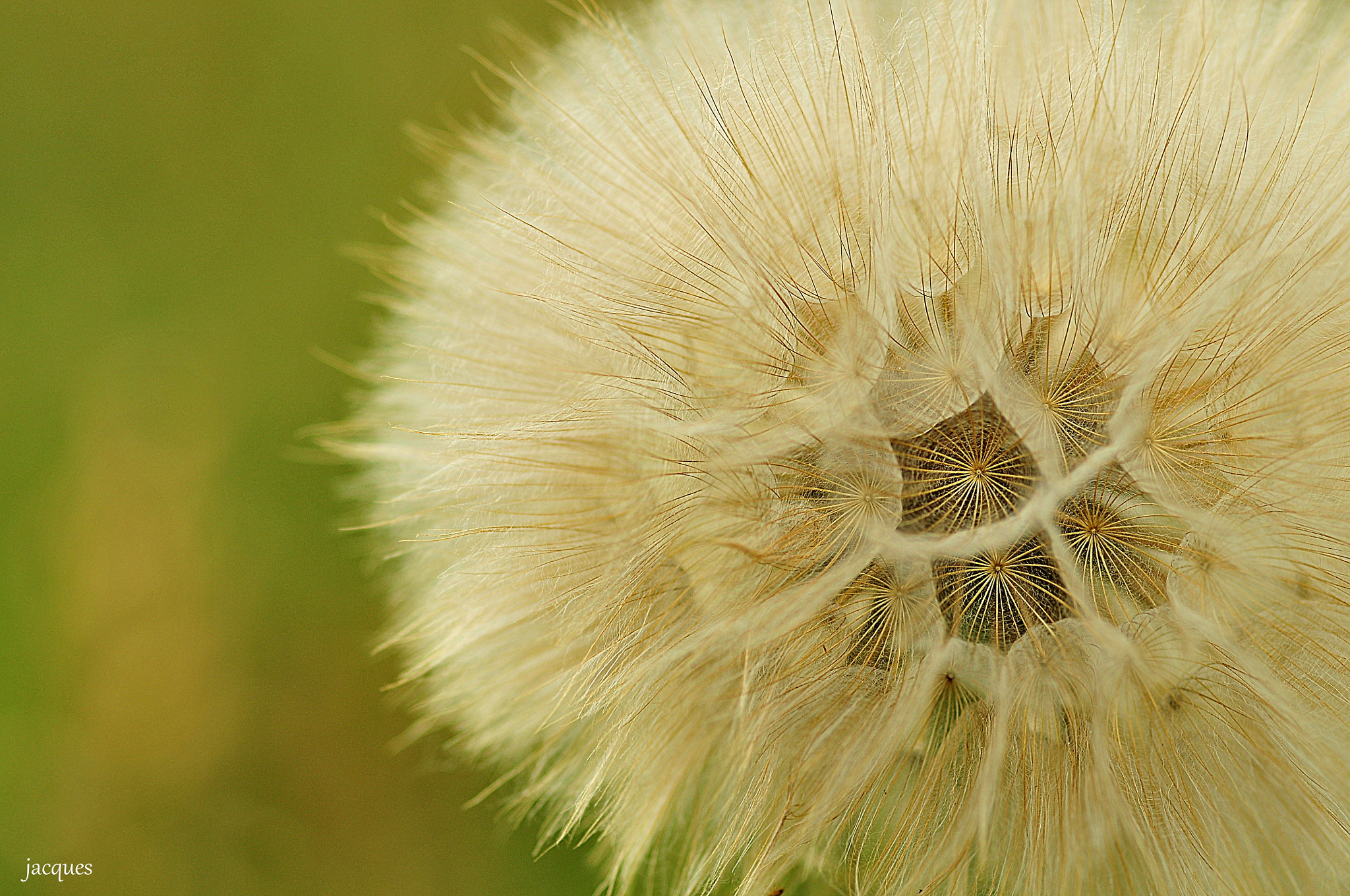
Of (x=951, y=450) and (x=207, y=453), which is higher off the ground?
(x=207, y=453)

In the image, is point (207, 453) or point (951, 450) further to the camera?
point (207, 453)

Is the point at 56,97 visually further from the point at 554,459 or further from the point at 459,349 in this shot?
the point at 554,459

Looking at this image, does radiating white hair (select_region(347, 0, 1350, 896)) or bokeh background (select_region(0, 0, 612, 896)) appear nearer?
radiating white hair (select_region(347, 0, 1350, 896))

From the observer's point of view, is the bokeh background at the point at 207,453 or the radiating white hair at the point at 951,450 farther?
the bokeh background at the point at 207,453
